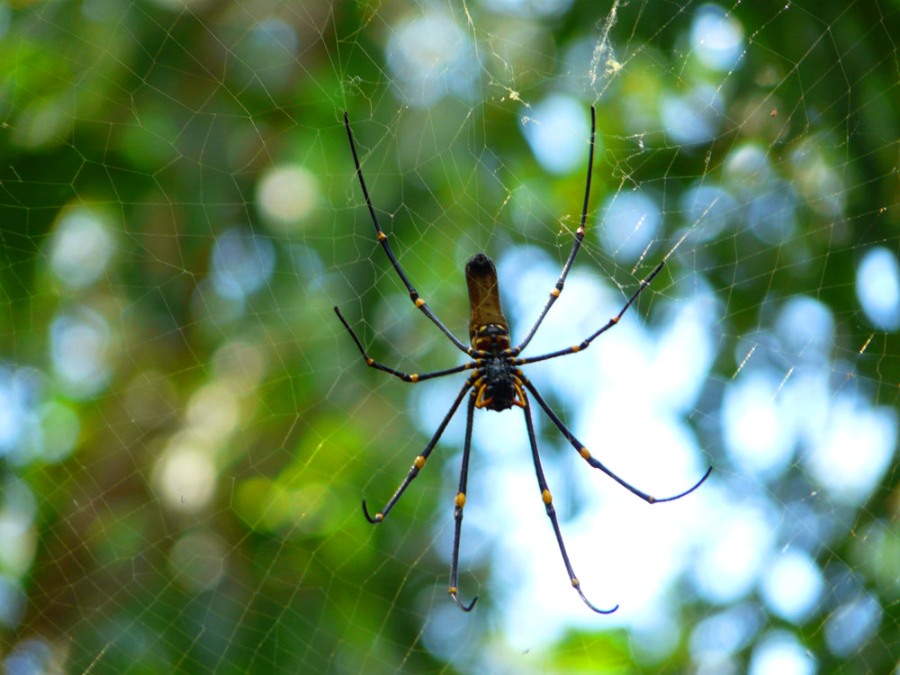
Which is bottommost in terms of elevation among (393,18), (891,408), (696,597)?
(696,597)

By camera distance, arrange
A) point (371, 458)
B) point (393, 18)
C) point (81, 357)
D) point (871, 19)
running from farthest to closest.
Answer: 1. point (81, 357)
2. point (371, 458)
3. point (393, 18)
4. point (871, 19)

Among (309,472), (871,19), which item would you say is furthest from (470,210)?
(871,19)

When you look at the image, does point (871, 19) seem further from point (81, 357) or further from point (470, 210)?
point (81, 357)

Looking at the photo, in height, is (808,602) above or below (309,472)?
above

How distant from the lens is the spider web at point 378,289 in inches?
163

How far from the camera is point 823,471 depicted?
15.6ft

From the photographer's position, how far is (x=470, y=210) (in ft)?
14.6

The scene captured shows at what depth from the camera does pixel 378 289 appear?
170 inches

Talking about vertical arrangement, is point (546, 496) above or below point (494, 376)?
below

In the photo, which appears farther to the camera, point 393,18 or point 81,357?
point 81,357

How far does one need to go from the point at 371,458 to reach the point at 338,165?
60.5 inches

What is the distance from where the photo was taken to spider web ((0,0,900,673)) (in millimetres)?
4137

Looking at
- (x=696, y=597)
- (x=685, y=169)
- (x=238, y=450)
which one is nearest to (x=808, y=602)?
(x=696, y=597)

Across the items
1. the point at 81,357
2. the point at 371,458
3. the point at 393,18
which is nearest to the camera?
the point at 393,18
